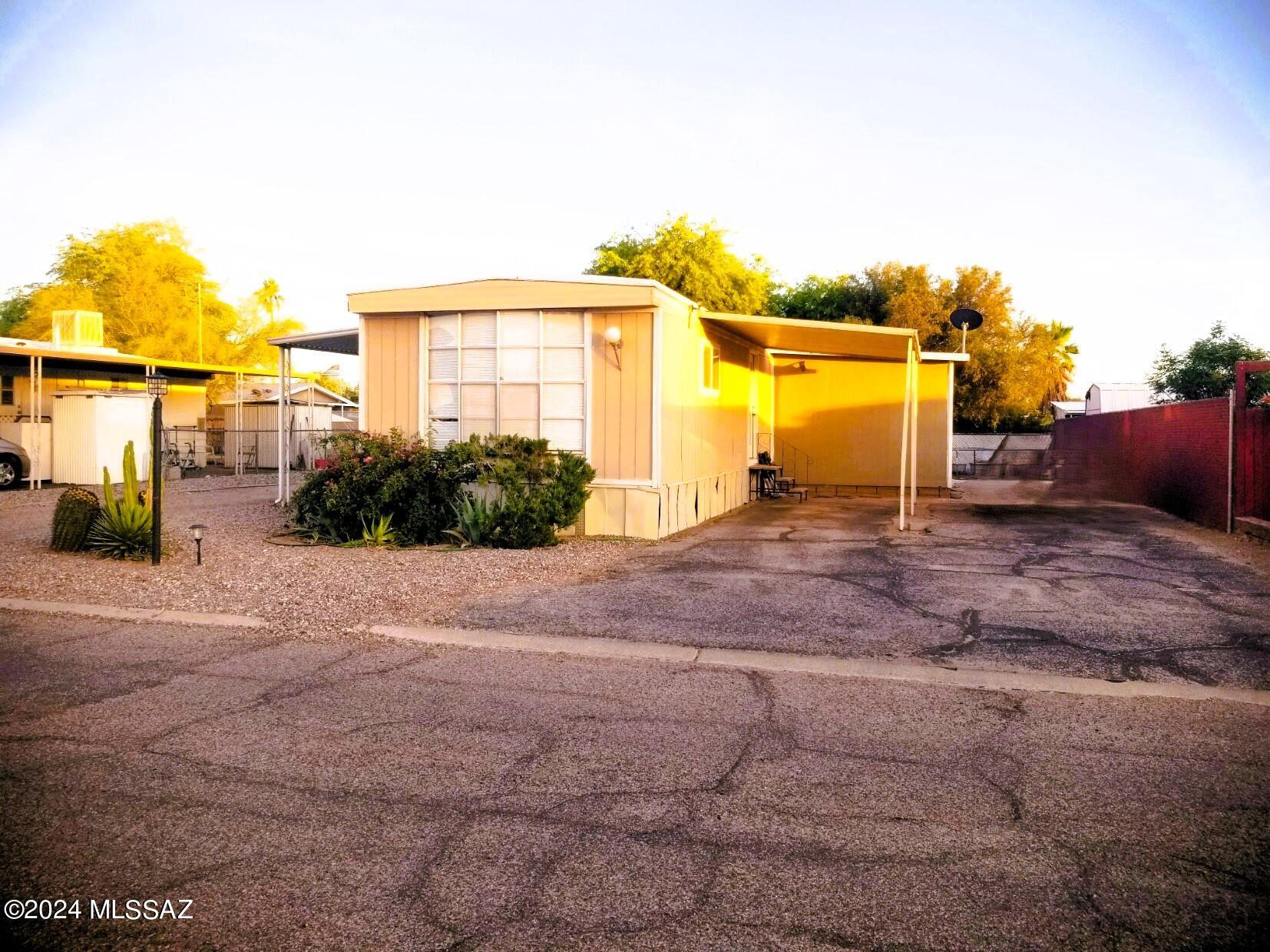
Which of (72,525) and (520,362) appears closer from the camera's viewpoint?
(72,525)

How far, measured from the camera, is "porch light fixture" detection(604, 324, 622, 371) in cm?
1120

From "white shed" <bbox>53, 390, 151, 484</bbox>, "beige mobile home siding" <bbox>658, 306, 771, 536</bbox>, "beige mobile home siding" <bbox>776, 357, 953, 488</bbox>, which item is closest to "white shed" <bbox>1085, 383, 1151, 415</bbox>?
"beige mobile home siding" <bbox>776, 357, 953, 488</bbox>

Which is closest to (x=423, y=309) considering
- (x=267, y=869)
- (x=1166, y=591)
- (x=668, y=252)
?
(x=1166, y=591)

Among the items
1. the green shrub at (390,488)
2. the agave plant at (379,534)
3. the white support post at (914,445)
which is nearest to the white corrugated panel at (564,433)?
the green shrub at (390,488)

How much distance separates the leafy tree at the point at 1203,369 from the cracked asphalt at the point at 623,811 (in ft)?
88.0

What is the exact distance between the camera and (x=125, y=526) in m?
9.73

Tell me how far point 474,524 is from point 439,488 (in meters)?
0.67

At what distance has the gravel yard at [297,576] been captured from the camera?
740cm

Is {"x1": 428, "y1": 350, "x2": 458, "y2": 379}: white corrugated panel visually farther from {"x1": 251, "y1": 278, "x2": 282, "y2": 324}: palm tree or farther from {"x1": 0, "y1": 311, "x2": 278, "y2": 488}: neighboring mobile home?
{"x1": 251, "y1": 278, "x2": 282, "y2": 324}: palm tree

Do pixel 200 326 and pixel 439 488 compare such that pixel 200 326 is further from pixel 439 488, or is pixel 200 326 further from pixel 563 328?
pixel 439 488

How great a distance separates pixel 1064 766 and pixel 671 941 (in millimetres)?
2249

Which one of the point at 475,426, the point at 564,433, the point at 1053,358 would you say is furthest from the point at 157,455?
the point at 1053,358

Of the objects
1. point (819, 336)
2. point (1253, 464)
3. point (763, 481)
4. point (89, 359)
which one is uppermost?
point (89, 359)

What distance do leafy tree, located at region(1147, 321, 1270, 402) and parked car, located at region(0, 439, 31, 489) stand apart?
29119mm
